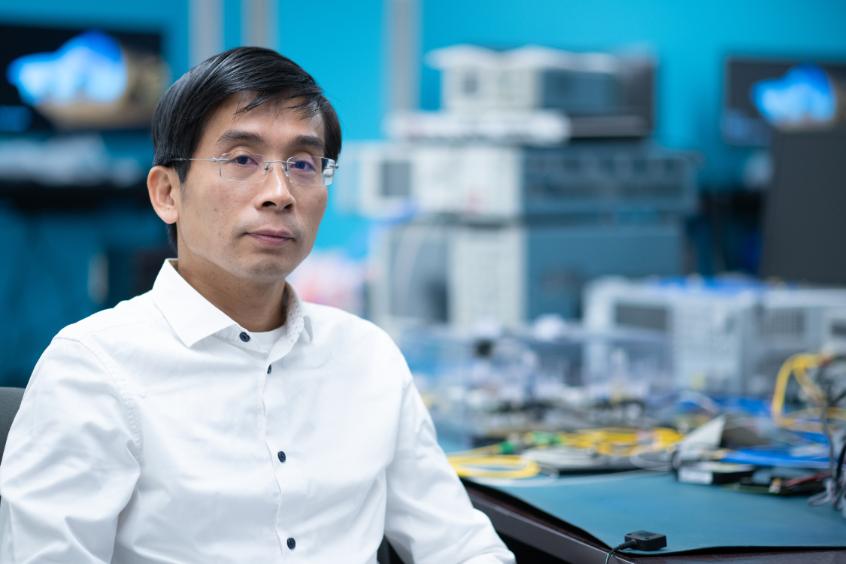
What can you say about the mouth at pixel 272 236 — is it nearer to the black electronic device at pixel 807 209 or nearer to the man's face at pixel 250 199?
the man's face at pixel 250 199

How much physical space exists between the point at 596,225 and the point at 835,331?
1136 mm

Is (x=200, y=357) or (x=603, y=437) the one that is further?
(x=603, y=437)

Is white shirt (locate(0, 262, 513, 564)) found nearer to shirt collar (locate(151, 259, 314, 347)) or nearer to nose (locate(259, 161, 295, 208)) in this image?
shirt collar (locate(151, 259, 314, 347))

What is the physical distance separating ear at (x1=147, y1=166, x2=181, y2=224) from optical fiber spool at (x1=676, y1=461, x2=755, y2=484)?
836mm

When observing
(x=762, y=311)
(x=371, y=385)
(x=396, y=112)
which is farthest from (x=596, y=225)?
(x=396, y=112)

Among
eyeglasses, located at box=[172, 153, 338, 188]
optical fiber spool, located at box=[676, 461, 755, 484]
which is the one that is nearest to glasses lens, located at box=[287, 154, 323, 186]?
eyeglasses, located at box=[172, 153, 338, 188]

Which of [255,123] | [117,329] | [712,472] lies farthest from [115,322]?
[712,472]

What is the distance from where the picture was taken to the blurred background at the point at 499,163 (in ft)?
8.66

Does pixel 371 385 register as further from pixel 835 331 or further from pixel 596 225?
pixel 596 225

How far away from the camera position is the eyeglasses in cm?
129

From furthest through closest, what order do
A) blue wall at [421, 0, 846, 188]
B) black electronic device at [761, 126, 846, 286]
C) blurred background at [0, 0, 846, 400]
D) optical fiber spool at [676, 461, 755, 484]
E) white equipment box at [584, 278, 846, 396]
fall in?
blue wall at [421, 0, 846, 188] < blurred background at [0, 0, 846, 400] < black electronic device at [761, 126, 846, 286] < white equipment box at [584, 278, 846, 396] < optical fiber spool at [676, 461, 755, 484]

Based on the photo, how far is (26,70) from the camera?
19.0 ft

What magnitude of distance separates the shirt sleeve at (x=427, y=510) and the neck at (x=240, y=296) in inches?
8.8

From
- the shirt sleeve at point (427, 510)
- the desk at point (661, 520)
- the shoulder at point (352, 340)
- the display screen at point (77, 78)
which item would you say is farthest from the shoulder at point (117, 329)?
the display screen at point (77, 78)
